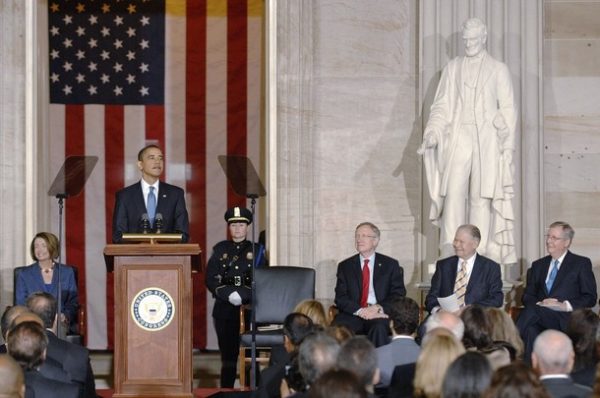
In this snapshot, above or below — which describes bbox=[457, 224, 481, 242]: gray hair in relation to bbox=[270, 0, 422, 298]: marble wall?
below

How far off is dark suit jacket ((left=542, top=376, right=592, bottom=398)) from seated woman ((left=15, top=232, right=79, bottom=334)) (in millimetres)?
5112

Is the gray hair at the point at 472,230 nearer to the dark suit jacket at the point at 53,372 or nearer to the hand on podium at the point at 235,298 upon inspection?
the hand on podium at the point at 235,298

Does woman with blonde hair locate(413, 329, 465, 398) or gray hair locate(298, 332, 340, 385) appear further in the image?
gray hair locate(298, 332, 340, 385)

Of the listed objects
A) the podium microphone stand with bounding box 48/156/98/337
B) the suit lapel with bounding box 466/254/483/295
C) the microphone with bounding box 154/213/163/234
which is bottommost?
the suit lapel with bounding box 466/254/483/295

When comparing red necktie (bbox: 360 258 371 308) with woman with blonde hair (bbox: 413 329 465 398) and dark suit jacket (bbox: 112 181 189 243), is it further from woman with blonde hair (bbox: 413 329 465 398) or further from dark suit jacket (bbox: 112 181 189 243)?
woman with blonde hair (bbox: 413 329 465 398)

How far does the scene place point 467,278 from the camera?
995 cm

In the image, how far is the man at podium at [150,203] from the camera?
387 inches

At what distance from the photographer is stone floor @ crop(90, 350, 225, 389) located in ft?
40.8

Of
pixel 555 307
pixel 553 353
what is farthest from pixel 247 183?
pixel 553 353

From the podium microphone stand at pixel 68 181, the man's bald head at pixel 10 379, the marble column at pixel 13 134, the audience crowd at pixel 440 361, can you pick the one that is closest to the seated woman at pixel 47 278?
the podium microphone stand at pixel 68 181

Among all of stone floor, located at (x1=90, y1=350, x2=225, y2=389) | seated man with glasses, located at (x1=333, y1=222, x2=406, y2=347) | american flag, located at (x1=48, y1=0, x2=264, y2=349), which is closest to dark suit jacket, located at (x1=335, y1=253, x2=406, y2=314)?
seated man with glasses, located at (x1=333, y1=222, x2=406, y2=347)

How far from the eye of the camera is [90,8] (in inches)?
534

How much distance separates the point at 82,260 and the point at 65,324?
331 centimetres

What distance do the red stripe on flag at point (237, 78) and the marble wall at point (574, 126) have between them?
334cm
